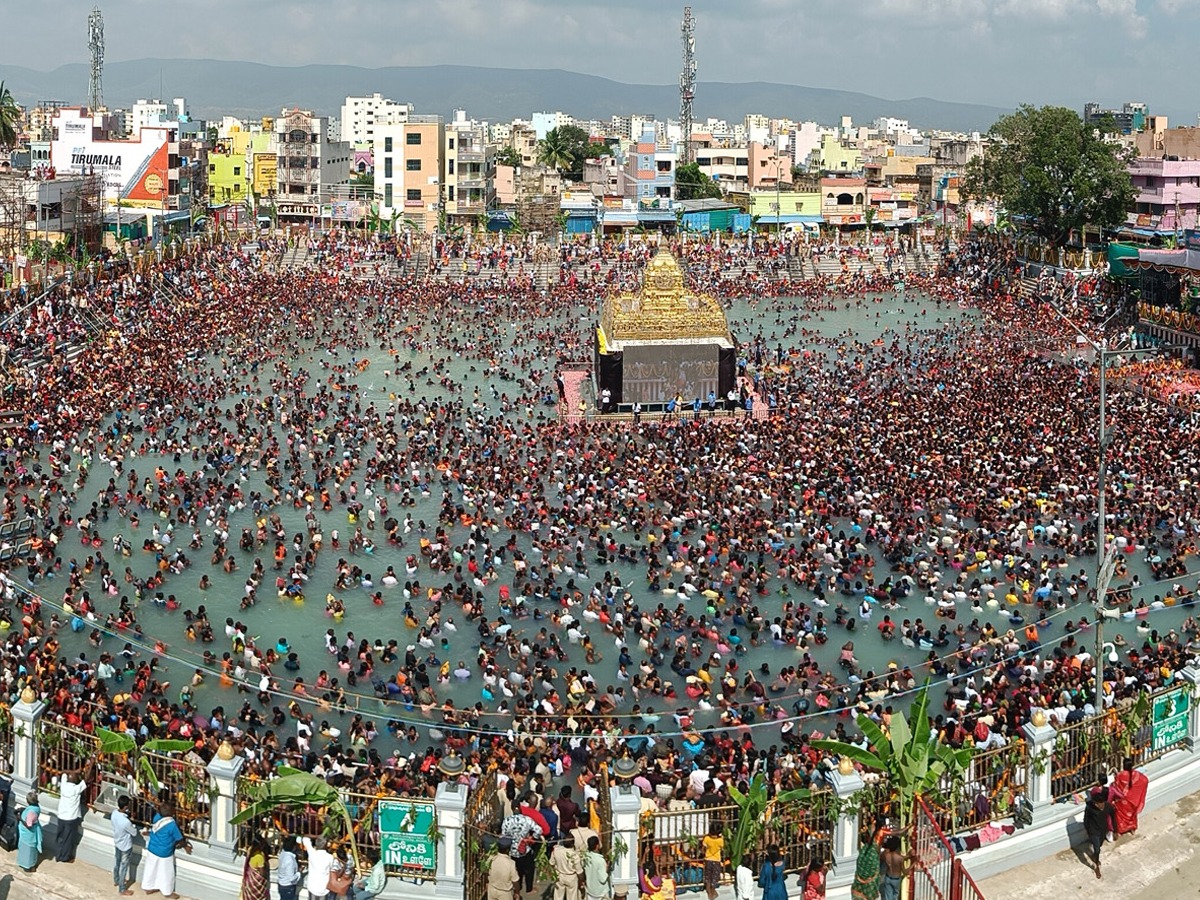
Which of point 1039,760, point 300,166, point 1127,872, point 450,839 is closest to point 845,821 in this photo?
point 1039,760

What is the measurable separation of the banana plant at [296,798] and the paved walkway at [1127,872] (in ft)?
20.6

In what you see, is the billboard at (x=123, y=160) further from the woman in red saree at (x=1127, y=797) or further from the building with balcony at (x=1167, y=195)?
the woman in red saree at (x=1127, y=797)

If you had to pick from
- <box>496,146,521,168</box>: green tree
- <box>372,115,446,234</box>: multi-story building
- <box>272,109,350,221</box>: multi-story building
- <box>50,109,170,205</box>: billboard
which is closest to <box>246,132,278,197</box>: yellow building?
<box>272,109,350,221</box>: multi-story building

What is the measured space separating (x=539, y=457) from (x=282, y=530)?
764 centimetres

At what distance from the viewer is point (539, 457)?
33594 mm

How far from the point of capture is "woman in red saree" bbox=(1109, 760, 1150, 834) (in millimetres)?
13719

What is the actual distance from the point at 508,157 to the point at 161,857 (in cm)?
10710

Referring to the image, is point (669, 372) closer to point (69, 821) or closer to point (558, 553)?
point (558, 553)

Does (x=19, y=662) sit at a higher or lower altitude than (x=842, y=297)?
lower

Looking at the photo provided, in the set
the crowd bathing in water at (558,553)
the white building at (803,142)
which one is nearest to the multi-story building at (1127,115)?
the white building at (803,142)

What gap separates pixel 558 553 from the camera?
26.2 m

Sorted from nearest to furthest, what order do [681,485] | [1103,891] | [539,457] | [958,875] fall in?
[958,875] < [1103,891] < [681,485] < [539,457]

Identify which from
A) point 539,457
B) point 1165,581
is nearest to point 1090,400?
point 1165,581

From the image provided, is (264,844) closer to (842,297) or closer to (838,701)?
(838,701)
